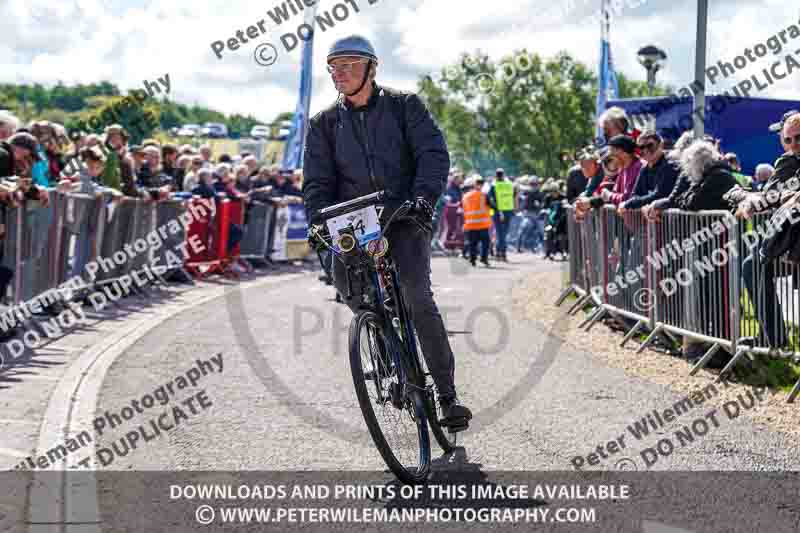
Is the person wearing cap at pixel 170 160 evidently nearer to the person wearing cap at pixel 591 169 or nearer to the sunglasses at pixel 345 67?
the person wearing cap at pixel 591 169

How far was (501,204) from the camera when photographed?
99.4ft

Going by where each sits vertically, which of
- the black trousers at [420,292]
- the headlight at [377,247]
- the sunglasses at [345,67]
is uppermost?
the sunglasses at [345,67]

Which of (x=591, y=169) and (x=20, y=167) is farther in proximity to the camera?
(x=591, y=169)

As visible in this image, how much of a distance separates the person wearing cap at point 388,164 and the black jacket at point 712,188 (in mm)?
4173

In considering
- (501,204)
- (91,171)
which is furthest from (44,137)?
(501,204)

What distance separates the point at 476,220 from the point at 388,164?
65.1 ft

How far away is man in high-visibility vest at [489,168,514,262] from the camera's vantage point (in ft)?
94.2

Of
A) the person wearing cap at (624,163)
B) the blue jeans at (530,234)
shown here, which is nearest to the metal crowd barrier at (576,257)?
the person wearing cap at (624,163)

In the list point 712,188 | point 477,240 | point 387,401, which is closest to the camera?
point 387,401

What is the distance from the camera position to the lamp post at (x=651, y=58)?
2217 centimetres

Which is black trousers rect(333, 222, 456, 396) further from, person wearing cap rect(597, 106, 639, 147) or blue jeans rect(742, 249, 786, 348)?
person wearing cap rect(597, 106, 639, 147)

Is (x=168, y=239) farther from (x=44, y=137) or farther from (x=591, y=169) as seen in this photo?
(x=591, y=169)

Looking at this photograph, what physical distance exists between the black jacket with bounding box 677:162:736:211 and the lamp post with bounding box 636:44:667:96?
12669mm

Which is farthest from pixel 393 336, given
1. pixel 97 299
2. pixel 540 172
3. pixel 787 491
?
pixel 540 172
